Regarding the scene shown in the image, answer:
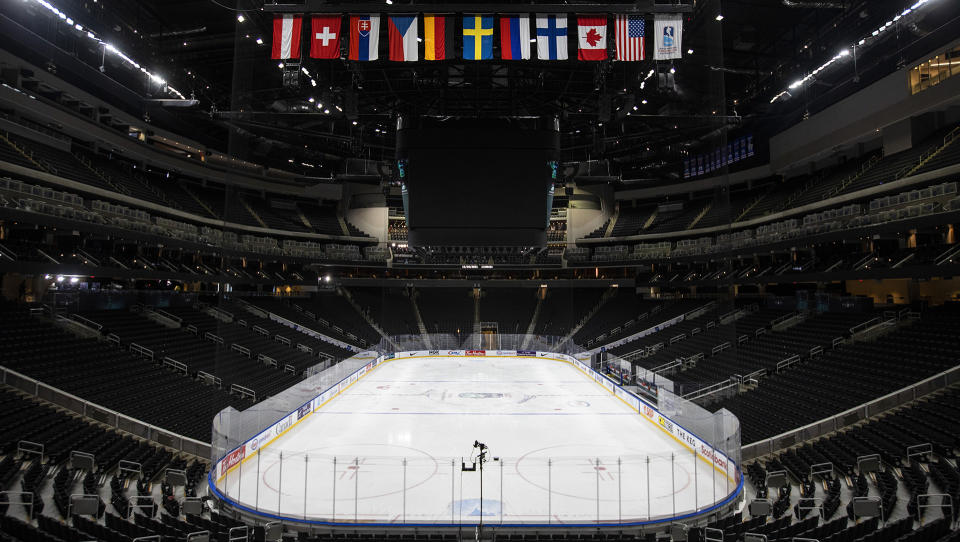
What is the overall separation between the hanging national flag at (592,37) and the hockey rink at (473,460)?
7.84 meters

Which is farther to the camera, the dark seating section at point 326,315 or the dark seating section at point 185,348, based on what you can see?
the dark seating section at point 326,315

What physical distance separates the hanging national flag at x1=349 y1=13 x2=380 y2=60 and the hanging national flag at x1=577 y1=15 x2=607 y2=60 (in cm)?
392

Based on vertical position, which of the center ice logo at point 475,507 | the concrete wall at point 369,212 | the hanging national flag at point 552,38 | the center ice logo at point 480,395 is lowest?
the center ice logo at point 475,507

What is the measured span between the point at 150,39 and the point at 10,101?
7268mm

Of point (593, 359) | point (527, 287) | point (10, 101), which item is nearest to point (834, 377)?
point (593, 359)

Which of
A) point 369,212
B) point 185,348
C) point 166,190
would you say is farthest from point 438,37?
point 369,212

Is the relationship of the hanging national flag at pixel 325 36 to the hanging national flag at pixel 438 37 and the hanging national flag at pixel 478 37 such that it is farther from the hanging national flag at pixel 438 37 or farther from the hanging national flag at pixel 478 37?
the hanging national flag at pixel 478 37

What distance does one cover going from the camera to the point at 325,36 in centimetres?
946

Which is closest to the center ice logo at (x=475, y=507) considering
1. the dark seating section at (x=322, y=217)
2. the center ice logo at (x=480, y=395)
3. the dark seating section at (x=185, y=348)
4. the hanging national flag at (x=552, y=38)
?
the hanging national flag at (x=552, y=38)

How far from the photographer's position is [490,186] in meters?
12.4

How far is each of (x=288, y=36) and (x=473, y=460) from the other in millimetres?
10376

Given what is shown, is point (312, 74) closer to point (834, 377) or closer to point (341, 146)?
point (341, 146)

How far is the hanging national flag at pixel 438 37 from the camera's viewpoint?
945 centimetres

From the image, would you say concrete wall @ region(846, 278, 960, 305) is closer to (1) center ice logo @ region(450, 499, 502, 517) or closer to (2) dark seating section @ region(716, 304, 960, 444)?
(2) dark seating section @ region(716, 304, 960, 444)
